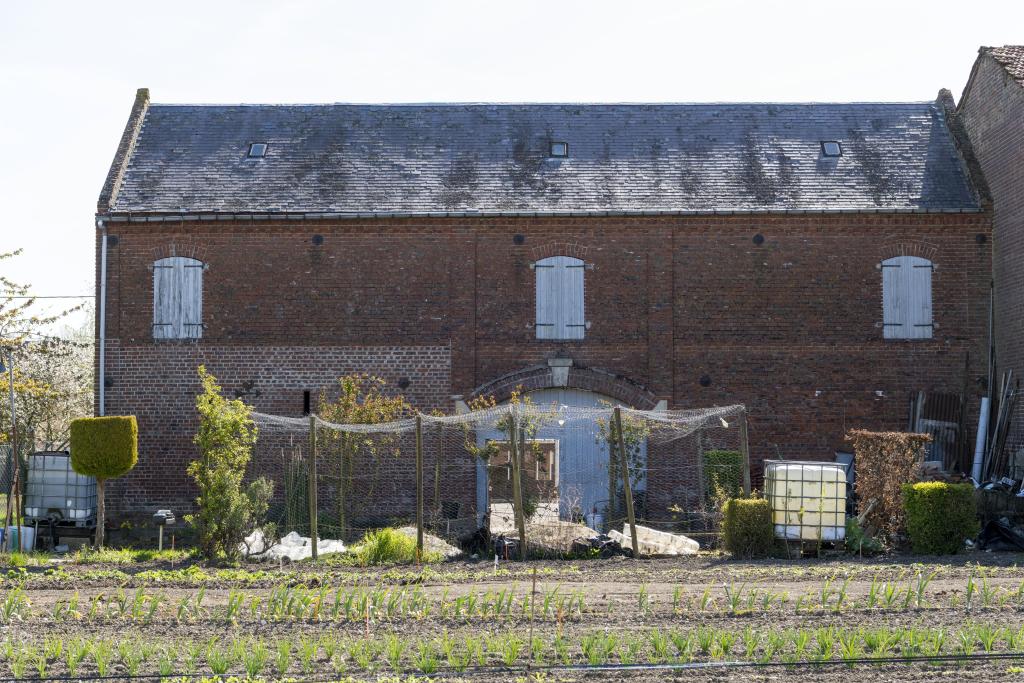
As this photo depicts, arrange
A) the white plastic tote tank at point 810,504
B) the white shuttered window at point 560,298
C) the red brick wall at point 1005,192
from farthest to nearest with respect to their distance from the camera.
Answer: the white shuttered window at point 560,298 → the red brick wall at point 1005,192 → the white plastic tote tank at point 810,504

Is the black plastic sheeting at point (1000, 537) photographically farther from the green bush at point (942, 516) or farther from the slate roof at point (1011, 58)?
the slate roof at point (1011, 58)

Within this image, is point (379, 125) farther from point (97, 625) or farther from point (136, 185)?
point (97, 625)

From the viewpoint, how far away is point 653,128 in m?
22.5

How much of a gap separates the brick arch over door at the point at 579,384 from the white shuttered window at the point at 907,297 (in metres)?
4.50

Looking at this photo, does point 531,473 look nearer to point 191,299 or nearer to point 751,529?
point 751,529

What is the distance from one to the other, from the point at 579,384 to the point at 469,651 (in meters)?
11.9

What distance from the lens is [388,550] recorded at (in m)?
14.0

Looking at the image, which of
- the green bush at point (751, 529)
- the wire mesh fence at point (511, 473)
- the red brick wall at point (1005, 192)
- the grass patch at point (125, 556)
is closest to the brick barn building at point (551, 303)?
the red brick wall at point (1005, 192)

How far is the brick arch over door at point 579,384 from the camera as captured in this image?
19.9m

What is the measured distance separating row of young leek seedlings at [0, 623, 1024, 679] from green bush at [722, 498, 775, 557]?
5375mm

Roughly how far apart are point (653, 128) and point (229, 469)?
1189 cm

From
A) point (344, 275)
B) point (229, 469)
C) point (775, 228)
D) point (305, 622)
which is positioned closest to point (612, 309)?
point (775, 228)

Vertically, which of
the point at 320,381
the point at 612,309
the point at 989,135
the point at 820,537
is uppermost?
the point at 989,135

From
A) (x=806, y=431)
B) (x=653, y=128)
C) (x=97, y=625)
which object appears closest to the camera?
(x=97, y=625)
